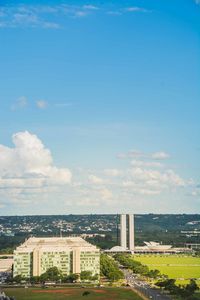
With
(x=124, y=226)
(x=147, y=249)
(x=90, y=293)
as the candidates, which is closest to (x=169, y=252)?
(x=147, y=249)

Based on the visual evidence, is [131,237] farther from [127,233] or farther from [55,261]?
[55,261]

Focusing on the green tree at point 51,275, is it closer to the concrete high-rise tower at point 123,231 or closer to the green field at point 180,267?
the green field at point 180,267

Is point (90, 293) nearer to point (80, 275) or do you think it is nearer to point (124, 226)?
point (80, 275)

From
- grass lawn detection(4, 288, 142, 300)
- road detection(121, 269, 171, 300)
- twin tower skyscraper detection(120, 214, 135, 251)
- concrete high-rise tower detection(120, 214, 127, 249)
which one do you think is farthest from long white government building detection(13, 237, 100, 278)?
concrete high-rise tower detection(120, 214, 127, 249)

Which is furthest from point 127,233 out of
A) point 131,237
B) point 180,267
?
point 180,267

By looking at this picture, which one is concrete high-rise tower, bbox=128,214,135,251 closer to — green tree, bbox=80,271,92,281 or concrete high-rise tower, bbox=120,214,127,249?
concrete high-rise tower, bbox=120,214,127,249

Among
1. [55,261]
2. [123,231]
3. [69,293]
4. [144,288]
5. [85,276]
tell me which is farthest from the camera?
[123,231]
